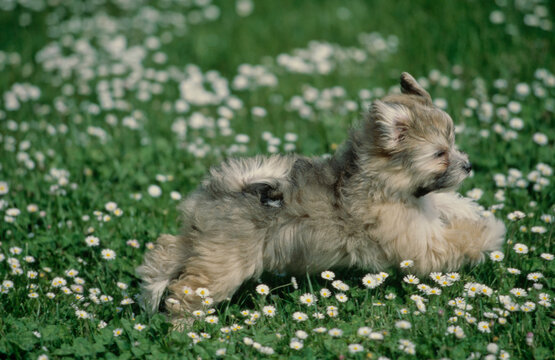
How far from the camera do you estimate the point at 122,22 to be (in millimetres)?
8711

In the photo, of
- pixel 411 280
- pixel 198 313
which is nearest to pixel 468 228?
pixel 411 280

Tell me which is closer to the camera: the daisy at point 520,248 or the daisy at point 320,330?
the daisy at point 320,330

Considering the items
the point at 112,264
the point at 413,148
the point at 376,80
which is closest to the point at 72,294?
the point at 112,264

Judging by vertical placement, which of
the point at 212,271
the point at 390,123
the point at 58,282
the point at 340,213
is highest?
the point at 390,123

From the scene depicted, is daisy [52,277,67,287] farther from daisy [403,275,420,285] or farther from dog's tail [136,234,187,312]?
daisy [403,275,420,285]

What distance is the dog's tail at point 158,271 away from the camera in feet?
12.3

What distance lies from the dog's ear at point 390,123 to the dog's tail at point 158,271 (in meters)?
1.39

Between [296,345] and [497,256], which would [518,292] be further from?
[296,345]

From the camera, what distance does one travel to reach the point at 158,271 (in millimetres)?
3791

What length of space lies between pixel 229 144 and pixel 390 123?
2675mm

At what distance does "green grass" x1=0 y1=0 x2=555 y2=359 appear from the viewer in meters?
3.36

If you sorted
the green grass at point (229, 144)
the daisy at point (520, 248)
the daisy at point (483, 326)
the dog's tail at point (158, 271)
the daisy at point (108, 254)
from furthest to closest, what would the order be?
the daisy at point (108, 254) < the daisy at point (520, 248) < the dog's tail at point (158, 271) < the green grass at point (229, 144) < the daisy at point (483, 326)

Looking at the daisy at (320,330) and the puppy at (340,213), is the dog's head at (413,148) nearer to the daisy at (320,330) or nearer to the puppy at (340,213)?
the puppy at (340,213)

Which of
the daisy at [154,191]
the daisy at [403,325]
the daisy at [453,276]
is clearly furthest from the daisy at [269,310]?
the daisy at [154,191]
